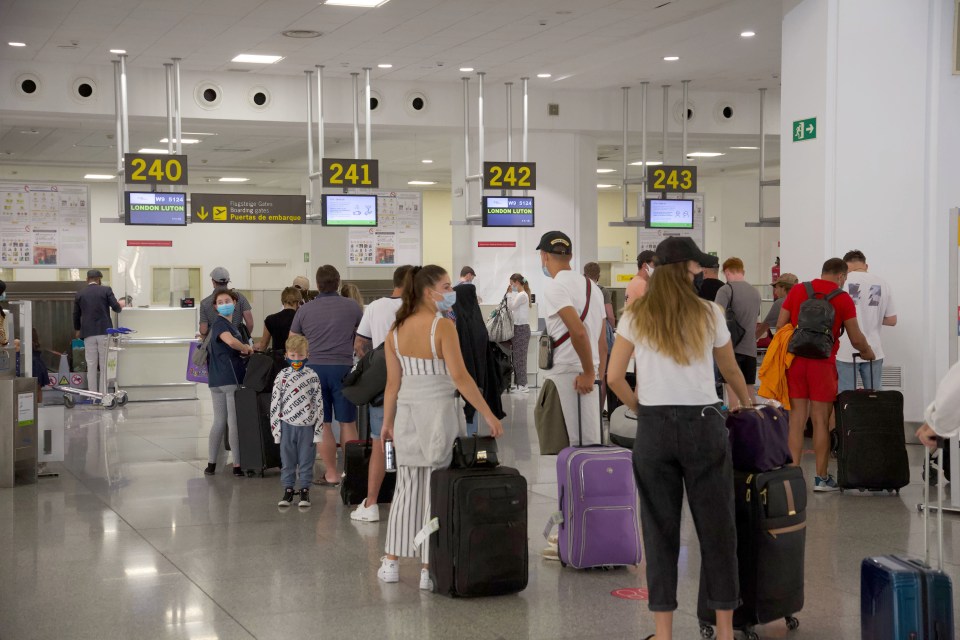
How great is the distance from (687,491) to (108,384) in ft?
38.6

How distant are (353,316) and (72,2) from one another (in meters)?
5.20

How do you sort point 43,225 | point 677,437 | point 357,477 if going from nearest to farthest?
point 677,437, point 357,477, point 43,225

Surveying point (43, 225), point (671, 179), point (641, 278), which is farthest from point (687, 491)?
point (43, 225)

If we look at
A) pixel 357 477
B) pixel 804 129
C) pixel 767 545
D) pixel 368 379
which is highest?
pixel 804 129

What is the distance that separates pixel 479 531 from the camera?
4887 mm

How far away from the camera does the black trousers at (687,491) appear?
153 inches

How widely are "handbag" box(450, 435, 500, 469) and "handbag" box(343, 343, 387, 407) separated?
1.72 meters

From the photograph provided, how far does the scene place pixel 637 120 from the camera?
16.9 metres

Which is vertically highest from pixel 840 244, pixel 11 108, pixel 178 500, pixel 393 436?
pixel 11 108

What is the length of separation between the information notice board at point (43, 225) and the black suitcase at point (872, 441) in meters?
11.6

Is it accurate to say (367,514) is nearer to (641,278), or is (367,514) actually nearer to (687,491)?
(641,278)

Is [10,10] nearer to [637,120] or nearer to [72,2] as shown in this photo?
[72,2]

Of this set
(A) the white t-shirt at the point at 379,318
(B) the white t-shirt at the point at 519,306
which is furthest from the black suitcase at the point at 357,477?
(B) the white t-shirt at the point at 519,306

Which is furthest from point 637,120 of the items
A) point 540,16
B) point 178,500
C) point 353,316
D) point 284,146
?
point 178,500
